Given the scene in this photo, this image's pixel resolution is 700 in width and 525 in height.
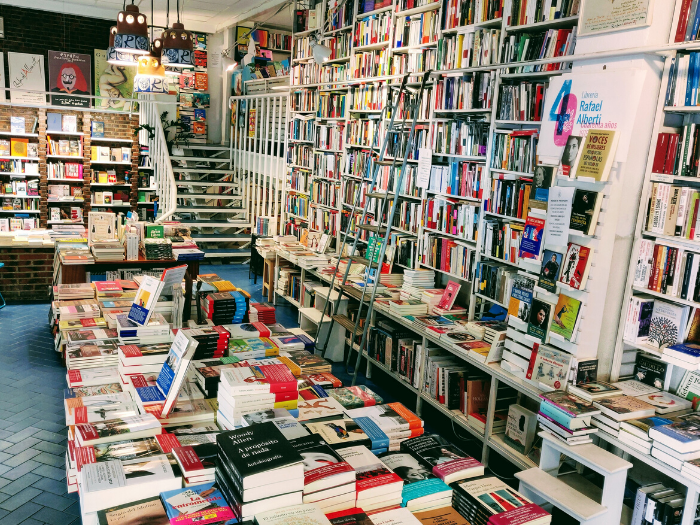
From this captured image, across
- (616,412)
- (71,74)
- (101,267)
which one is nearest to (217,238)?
(71,74)

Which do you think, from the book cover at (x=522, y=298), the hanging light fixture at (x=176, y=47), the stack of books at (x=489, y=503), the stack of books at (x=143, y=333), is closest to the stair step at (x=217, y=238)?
the hanging light fixture at (x=176, y=47)

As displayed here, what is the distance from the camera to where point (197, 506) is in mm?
2006

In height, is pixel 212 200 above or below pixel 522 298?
below

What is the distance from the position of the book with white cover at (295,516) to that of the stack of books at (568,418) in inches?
64.9

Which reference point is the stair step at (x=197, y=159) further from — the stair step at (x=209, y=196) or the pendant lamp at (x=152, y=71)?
the pendant lamp at (x=152, y=71)

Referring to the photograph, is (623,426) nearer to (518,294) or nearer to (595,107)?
(518,294)

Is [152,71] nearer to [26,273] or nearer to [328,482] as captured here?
[26,273]

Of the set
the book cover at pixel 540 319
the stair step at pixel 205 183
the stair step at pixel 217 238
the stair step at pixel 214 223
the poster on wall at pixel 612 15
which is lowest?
the stair step at pixel 217 238

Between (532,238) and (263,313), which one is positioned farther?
(263,313)

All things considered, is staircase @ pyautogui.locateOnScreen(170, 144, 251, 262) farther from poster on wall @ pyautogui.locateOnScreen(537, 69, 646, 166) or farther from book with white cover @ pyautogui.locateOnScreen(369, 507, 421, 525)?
book with white cover @ pyautogui.locateOnScreen(369, 507, 421, 525)

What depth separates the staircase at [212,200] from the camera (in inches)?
412

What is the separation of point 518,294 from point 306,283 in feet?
11.6

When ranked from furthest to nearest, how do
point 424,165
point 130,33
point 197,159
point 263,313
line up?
point 197,159, point 424,165, point 130,33, point 263,313

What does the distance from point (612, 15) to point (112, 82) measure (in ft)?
31.9
